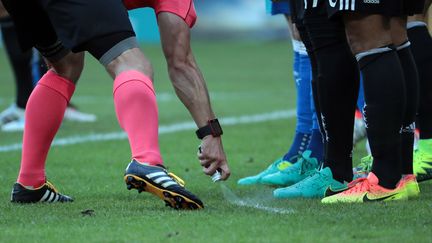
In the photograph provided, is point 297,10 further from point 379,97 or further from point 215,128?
point 215,128

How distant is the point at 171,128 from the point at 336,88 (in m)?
4.08

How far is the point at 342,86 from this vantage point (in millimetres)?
4711

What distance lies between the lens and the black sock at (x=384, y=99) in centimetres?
441

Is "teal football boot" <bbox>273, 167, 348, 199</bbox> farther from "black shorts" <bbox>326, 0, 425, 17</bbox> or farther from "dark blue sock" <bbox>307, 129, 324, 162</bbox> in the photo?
"black shorts" <bbox>326, 0, 425, 17</bbox>

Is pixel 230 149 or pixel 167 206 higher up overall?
pixel 167 206

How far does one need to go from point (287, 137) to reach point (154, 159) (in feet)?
12.6

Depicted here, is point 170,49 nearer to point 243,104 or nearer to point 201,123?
point 201,123

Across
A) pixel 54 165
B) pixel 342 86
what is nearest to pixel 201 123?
pixel 342 86

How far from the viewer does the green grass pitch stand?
369 cm

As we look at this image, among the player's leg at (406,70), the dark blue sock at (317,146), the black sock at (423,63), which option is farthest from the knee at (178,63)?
the black sock at (423,63)

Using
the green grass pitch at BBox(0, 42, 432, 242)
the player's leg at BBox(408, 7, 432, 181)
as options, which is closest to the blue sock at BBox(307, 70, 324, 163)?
the green grass pitch at BBox(0, 42, 432, 242)

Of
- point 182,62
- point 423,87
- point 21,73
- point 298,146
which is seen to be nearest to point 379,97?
point 182,62

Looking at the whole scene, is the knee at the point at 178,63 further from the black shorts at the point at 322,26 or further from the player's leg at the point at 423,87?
the player's leg at the point at 423,87

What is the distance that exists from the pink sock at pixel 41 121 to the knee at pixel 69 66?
0.03m
